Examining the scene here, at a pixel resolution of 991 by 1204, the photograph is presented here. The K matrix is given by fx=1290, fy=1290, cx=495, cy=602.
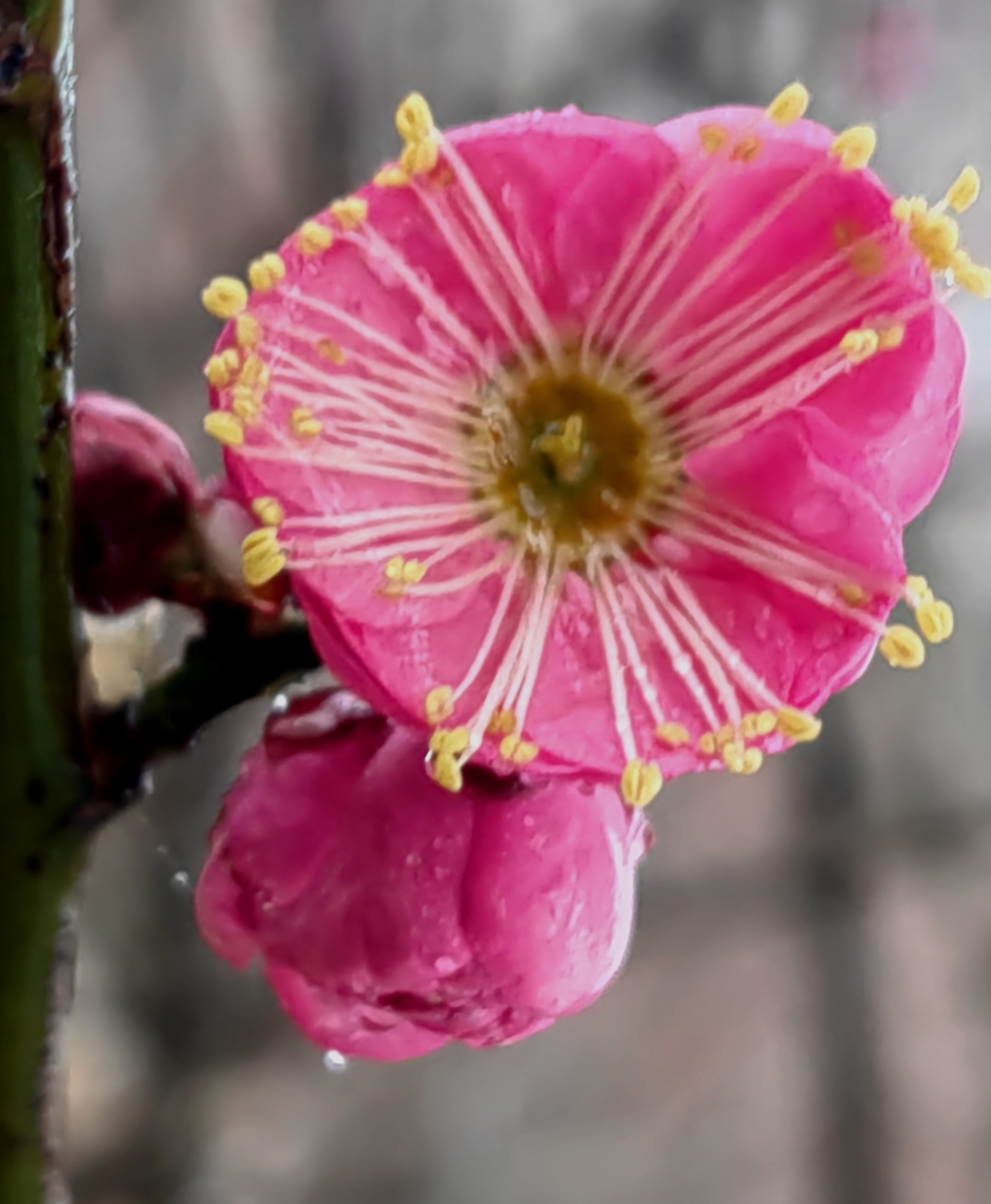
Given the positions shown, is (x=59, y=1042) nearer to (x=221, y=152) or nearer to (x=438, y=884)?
(x=438, y=884)

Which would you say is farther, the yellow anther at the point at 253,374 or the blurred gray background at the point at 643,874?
the blurred gray background at the point at 643,874

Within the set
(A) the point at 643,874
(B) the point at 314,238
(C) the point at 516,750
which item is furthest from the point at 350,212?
(A) the point at 643,874

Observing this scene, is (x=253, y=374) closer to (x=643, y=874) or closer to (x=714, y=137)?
(x=714, y=137)

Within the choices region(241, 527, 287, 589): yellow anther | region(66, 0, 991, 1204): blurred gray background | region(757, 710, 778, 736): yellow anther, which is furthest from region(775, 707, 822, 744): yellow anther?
region(66, 0, 991, 1204): blurred gray background

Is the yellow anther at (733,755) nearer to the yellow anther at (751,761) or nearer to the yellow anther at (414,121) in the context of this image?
the yellow anther at (751,761)

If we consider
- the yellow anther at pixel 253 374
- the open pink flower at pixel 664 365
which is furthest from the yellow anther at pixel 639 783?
the yellow anther at pixel 253 374
